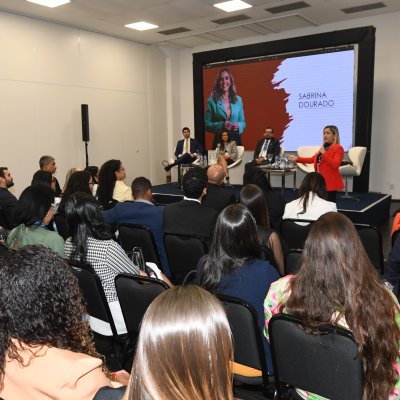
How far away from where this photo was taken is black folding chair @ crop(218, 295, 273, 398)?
5.60ft

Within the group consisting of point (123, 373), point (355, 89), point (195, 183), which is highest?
point (355, 89)

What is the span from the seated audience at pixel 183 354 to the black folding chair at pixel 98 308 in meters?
1.46

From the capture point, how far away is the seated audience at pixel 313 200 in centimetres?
347

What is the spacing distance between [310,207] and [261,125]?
6384 mm

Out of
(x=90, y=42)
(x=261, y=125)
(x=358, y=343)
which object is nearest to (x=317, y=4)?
(x=261, y=125)

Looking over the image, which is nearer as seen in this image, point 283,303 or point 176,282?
point 283,303

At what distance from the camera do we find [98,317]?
245cm

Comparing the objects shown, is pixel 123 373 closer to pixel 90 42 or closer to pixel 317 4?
pixel 317 4

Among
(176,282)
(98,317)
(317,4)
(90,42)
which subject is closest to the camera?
(98,317)

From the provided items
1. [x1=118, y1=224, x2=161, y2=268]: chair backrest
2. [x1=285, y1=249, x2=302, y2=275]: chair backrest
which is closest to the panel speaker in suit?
[x1=118, y1=224, x2=161, y2=268]: chair backrest

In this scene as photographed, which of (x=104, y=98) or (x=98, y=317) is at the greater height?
(x=104, y=98)

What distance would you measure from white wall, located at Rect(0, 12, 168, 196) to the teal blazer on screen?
1.72m

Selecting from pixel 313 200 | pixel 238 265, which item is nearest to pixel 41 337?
pixel 238 265

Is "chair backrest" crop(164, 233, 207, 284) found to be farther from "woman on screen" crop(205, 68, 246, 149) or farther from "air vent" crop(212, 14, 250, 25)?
"woman on screen" crop(205, 68, 246, 149)
